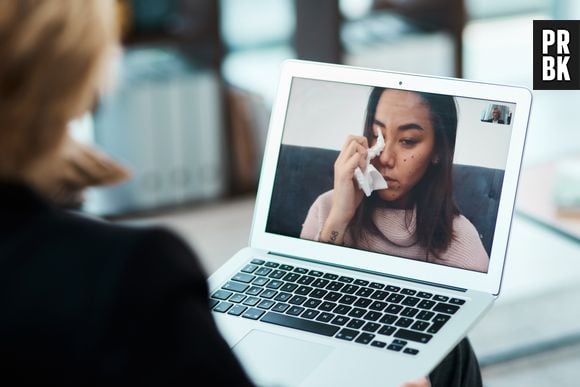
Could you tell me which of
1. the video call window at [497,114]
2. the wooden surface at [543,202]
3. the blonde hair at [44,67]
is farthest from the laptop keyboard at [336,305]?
the wooden surface at [543,202]

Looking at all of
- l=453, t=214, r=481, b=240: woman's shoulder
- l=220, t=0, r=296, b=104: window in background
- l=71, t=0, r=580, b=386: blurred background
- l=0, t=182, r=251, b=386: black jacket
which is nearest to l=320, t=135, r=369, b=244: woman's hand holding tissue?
l=453, t=214, r=481, b=240: woman's shoulder

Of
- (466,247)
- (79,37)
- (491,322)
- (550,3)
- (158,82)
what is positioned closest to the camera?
(79,37)

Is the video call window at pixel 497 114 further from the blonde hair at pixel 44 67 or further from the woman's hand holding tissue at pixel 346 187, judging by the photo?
the blonde hair at pixel 44 67

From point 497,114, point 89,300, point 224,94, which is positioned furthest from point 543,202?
point 89,300

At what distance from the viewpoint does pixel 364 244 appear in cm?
139

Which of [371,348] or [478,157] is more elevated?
[478,157]

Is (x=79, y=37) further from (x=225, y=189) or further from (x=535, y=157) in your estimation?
(x=535, y=157)

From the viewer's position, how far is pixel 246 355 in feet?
4.06

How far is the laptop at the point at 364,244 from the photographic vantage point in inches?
48.7

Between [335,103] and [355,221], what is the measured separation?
160 mm

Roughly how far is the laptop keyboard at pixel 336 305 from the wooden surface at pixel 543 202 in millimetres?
743

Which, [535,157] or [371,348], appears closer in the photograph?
[371,348]

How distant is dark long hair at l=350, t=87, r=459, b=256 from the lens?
1.36m

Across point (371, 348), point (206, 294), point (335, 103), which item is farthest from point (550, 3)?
point (206, 294)
